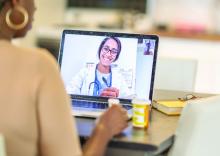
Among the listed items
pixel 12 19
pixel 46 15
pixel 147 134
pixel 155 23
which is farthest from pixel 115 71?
pixel 155 23

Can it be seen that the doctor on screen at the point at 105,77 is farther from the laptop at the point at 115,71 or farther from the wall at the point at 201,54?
the wall at the point at 201,54

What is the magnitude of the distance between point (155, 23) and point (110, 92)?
4.06 meters

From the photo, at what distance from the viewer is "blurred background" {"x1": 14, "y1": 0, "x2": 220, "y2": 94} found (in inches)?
191

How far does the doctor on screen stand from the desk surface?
0.61 feet

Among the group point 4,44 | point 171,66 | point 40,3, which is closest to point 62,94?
point 4,44

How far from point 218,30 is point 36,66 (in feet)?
15.2

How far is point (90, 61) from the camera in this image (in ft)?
5.87

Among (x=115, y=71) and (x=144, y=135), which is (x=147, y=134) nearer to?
(x=144, y=135)

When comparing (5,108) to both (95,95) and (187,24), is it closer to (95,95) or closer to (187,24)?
(95,95)

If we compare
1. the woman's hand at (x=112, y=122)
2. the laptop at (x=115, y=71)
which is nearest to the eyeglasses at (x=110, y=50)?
the laptop at (x=115, y=71)

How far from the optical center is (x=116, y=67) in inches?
69.3

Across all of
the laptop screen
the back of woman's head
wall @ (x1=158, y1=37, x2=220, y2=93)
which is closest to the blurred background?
wall @ (x1=158, y1=37, x2=220, y2=93)

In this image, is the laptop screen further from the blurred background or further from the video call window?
the blurred background

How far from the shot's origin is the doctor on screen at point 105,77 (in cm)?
176
